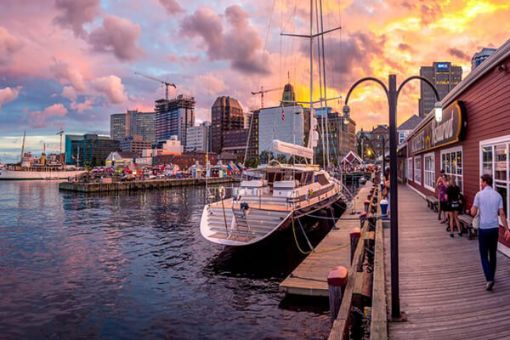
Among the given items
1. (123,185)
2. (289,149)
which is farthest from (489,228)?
(123,185)

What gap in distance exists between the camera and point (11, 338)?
27.7ft

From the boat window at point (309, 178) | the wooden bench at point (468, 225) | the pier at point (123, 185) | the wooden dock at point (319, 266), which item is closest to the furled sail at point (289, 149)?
the boat window at point (309, 178)

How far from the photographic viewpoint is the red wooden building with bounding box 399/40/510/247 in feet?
30.1

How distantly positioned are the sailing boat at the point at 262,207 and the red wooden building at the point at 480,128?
6.04 meters

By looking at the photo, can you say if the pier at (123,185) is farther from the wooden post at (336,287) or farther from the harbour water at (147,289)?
the wooden post at (336,287)

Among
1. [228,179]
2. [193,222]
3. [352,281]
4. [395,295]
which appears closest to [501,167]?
[352,281]

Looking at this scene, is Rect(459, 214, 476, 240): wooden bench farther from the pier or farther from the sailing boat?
the pier

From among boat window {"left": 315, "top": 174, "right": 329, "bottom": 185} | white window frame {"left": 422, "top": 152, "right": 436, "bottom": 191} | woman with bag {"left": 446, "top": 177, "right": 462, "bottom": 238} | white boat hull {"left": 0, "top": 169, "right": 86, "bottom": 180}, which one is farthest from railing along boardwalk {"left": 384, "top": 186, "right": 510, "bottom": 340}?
white boat hull {"left": 0, "top": 169, "right": 86, "bottom": 180}

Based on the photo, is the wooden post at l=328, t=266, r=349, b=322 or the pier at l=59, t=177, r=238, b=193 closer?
the wooden post at l=328, t=266, r=349, b=322

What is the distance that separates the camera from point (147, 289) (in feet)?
38.7

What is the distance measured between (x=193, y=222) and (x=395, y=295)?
70.7ft

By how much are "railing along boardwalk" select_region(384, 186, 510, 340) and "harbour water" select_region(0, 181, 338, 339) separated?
8.47 feet

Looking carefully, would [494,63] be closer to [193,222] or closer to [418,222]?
[418,222]

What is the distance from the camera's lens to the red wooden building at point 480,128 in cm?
918
